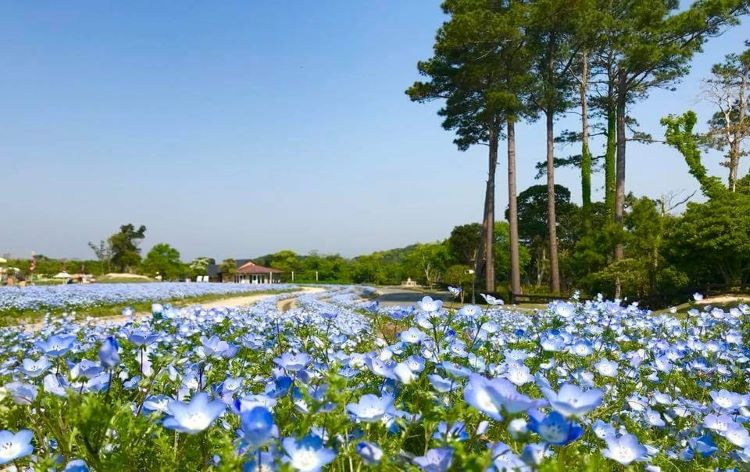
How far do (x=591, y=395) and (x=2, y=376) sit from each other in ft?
10.0

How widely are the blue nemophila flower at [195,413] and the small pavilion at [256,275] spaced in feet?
222

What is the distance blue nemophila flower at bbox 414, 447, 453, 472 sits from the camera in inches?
39.8

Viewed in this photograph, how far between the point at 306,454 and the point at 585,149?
26.6 metres

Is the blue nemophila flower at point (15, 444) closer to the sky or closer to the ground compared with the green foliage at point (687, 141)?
closer to the ground

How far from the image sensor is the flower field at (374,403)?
3.60 ft

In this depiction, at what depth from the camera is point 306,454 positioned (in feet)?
3.53

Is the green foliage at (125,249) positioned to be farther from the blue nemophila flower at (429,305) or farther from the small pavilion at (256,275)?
the blue nemophila flower at (429,305)

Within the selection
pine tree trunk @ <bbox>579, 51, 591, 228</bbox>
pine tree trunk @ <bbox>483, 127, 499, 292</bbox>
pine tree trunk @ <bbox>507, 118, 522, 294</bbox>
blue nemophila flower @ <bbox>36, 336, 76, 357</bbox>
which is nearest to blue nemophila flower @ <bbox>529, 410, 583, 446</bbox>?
blue nemophila flower @ <bbox>36, 336, 76, 357</bbox>

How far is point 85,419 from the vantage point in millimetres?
1137

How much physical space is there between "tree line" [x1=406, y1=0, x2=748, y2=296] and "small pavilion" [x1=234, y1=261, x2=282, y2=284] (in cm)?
4708

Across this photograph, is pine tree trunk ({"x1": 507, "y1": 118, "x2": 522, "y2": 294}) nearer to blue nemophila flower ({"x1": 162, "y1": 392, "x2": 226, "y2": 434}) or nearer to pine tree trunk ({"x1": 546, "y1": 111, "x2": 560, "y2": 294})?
pine tree trunk ({"x1": 546, "y1": 111, "x2": 560, "y2": 294})

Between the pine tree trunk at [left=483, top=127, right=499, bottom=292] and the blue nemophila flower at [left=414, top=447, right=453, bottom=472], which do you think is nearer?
the blue nemophila flower at [left=414, top=447, right=453, bottom=472]

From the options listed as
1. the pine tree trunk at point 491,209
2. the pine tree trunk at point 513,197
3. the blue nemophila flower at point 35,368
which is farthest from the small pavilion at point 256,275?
the blue nemophila flower at point 35,368

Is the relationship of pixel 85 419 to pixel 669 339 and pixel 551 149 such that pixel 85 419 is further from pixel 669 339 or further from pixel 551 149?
pixel 551 149
